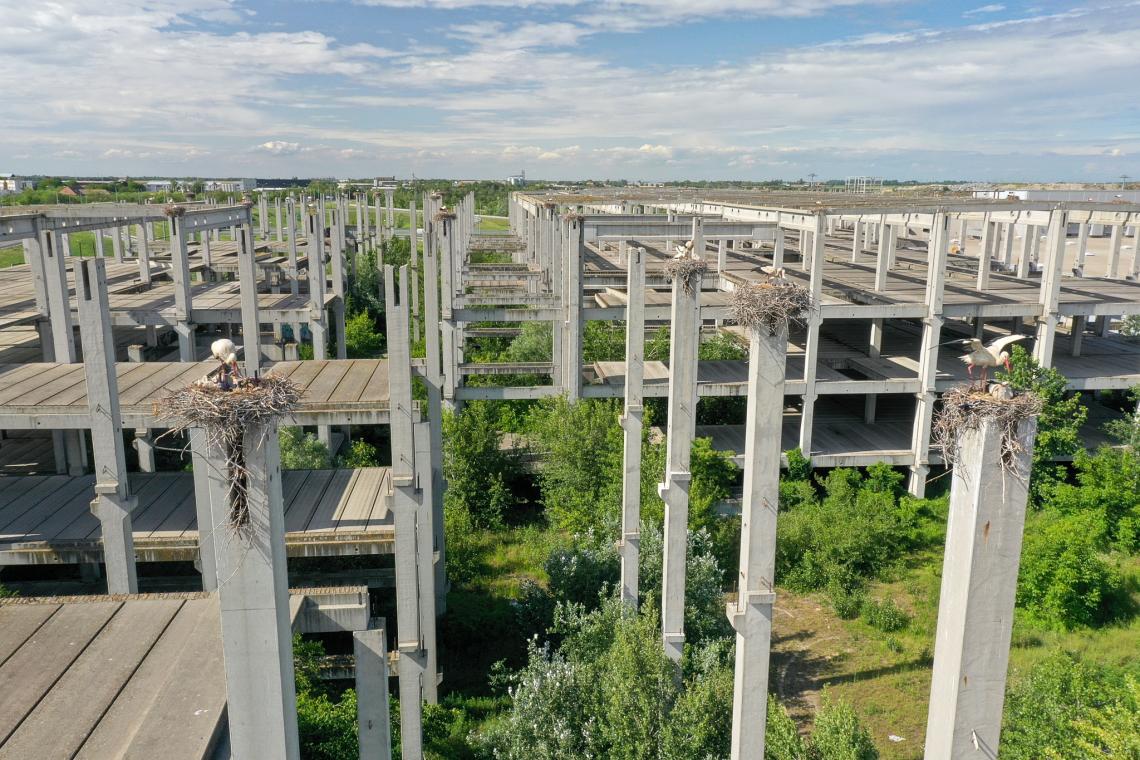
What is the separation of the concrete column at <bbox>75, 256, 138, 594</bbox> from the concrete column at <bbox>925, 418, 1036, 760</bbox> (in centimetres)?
913

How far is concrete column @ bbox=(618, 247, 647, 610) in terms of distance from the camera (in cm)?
1264

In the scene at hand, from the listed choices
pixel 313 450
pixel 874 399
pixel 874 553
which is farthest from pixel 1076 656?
pixel 313 450

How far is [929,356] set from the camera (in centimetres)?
2230

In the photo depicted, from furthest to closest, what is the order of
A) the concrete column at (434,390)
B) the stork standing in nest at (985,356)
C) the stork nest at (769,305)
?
the concrete column at (434,390) < the stork nest at (769,305) < the stork standing in nest at (985,356)

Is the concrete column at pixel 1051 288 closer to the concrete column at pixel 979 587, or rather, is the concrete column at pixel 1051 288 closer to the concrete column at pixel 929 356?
the concrete column at pixel 929 356

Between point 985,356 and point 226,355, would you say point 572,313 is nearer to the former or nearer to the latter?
point 985,356

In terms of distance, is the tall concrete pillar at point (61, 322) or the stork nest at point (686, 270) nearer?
the stork nest at point (686, 270)

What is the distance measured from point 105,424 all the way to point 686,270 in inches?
309

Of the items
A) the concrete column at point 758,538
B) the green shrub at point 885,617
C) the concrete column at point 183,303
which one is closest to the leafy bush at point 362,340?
the concrete column at point 183,303

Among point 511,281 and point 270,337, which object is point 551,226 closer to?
point 511,281

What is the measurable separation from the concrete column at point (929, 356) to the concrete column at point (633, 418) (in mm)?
12082

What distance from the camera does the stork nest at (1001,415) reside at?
4930mm

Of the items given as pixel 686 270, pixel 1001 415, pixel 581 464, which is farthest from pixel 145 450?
pixel 1001 415

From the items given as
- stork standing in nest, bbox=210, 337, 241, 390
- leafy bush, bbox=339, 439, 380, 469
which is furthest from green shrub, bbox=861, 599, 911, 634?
stork standing in nest, bbox=210, 337, 241, 390
